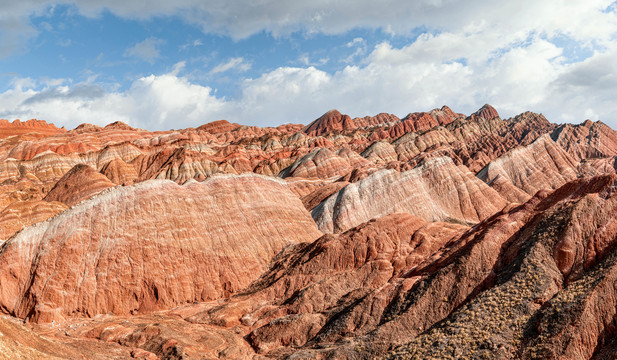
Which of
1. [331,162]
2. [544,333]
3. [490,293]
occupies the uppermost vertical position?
[331,162]

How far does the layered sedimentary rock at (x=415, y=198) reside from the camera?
2761 inches

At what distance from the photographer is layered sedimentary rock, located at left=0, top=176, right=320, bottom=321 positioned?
41.8 m

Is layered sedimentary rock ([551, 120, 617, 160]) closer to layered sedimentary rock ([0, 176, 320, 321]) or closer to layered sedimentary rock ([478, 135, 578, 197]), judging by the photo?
layered sedimentary rock ([478, 135, 578, 197])

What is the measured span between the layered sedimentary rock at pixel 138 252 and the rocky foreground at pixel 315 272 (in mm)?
132

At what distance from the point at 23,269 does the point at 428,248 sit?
35.7 meters

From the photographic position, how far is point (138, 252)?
148 ft

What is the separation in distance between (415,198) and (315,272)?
34.0m

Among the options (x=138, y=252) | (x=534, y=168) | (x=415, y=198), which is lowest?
(x=138, y=252)

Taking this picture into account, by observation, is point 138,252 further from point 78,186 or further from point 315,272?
point 78,186

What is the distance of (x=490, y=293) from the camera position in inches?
1091

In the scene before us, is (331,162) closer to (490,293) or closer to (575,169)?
(575,169)

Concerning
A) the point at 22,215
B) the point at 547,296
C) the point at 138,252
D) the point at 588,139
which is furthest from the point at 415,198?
the point at 588,139

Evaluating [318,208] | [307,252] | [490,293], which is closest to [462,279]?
[490,293]

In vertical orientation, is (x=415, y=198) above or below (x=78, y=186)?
below
